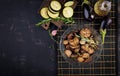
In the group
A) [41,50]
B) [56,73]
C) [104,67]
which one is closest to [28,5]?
[41,50]

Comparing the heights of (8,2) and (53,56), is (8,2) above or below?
above

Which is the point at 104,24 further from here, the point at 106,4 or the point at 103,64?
the point at 103,64

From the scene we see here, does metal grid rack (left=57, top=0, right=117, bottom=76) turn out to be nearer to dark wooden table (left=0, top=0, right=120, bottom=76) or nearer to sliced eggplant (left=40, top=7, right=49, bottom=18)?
dark wooden table (left=0, top=0, right=120, bottom=76)

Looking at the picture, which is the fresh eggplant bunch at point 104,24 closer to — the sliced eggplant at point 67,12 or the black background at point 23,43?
the sliced eggplant at point 67,12

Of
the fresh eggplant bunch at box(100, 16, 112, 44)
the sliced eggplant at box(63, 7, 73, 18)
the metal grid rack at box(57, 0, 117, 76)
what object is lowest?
the metal grid rack at box(57, 0, 117, 76)

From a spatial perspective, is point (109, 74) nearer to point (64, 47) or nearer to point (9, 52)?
point (64, 47)

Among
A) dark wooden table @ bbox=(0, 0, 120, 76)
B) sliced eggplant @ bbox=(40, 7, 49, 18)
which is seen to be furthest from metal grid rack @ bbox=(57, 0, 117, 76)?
sliced eggplant @ bbox=(40, 7, 49, 18)

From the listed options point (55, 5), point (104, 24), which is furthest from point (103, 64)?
point (55, 5)
